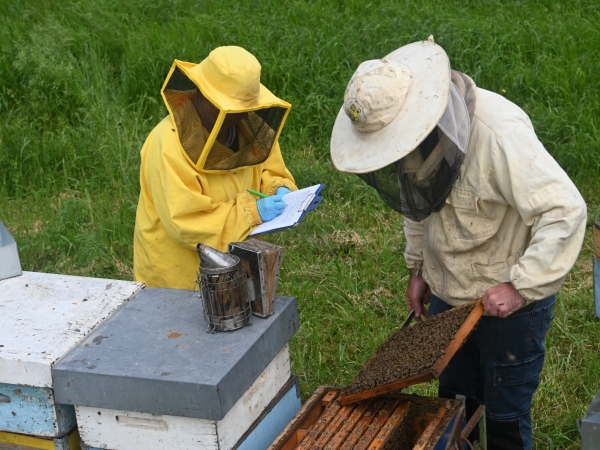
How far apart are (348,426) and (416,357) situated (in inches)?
11.2

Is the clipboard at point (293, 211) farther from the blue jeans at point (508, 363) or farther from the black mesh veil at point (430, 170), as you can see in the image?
the blue jeans at point (508, 363)

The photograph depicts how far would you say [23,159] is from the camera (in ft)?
19.2

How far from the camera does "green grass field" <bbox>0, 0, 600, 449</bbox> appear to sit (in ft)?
14.1

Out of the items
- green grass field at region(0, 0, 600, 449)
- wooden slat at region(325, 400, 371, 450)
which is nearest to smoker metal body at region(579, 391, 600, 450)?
wooden slat at region(325, 400, 371, 450)

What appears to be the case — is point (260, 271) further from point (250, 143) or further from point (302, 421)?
point (250, 143)

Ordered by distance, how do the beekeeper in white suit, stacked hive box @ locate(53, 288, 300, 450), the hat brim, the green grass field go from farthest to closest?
1. the green grass field
2. the hat brim
3. the beekeeper in white suit
4. stacked hive box @ locate(53, 288, 300, 450)

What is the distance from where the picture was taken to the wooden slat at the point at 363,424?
2.28 meters

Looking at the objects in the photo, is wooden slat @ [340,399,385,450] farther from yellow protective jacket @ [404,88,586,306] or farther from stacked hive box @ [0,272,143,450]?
stacked hive box @ [0,272,143,450]

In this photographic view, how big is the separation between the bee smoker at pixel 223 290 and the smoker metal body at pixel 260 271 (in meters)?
0.03

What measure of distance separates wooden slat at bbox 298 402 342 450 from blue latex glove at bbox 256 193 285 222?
2.55 feet

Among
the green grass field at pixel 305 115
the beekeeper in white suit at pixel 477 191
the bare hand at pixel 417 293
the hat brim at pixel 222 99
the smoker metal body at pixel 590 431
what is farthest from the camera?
the green grass field at pixel 305 115

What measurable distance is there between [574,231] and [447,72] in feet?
1.96

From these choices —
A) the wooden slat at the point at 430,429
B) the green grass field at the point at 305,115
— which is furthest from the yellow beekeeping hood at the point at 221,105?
the green grass field at the point at 305,115

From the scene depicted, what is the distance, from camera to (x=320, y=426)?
2396mm
